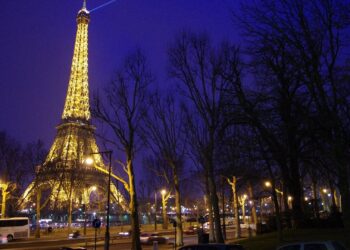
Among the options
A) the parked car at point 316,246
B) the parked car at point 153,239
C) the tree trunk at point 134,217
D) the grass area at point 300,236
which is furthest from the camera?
the parked car at point 153,239

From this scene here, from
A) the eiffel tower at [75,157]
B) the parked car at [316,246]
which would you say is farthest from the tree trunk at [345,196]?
the eiffel tower at [75,157]

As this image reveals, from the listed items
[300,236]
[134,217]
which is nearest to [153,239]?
[134,217]

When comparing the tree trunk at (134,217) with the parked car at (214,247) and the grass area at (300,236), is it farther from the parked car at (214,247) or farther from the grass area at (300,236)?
the parked car at (214,247)

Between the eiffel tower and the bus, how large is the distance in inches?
252

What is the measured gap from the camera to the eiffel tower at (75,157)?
209 feet

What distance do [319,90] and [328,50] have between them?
233 centimetres

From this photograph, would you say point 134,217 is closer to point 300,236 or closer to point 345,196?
point 300,236

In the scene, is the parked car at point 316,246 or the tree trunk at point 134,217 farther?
the tree trunk at point 134,217

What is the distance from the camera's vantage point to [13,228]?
52.3 meters

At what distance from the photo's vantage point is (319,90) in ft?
59.0

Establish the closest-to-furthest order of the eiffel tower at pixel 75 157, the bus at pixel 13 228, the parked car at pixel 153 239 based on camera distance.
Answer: the parked car at pixel 153 239 < the bus at pixel 13 228 < the eiffel tower at pixel 75 157

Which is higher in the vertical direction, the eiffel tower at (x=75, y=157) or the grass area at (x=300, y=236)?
the eiffel tower at (x=75, y=157)

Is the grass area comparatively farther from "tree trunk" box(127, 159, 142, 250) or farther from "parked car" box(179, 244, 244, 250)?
"parked car" box(179, 244, 244, 250)

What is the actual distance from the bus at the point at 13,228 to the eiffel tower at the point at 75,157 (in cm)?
639
